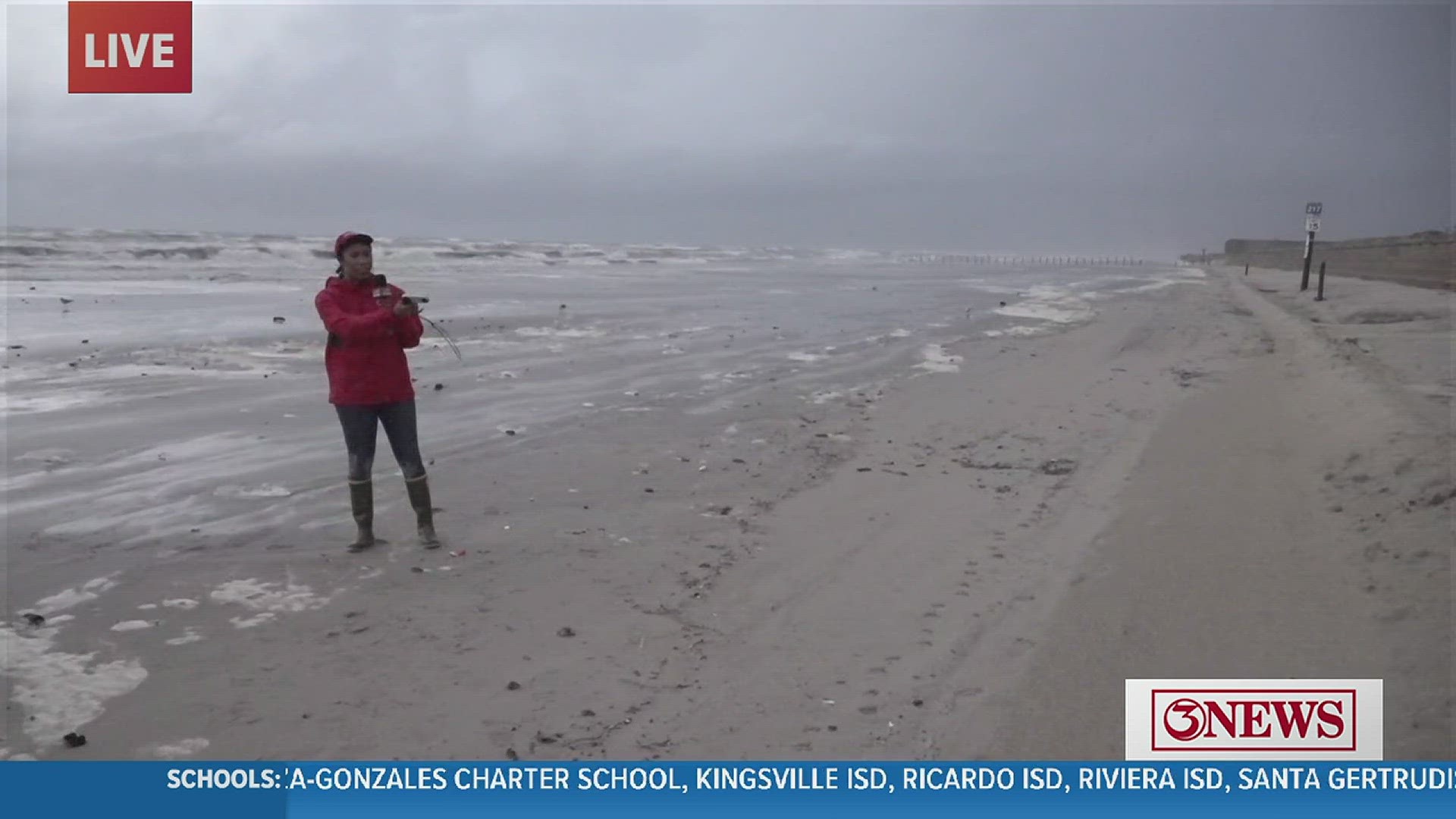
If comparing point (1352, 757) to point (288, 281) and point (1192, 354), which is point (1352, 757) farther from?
point (288, 281)

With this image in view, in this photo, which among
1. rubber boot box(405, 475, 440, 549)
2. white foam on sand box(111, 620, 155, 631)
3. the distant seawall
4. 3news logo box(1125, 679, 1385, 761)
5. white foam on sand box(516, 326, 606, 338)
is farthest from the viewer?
the distant seawall

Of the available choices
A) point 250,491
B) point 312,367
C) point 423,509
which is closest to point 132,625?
point 423,509

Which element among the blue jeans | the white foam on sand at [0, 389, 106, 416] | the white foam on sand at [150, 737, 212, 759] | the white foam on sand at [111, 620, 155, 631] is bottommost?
the white foam on sand at [150, 737, 212, 759]

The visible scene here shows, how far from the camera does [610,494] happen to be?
6988 millimetres

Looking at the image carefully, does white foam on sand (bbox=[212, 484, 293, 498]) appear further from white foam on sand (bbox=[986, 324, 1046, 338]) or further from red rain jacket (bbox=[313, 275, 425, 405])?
white foam on sand (bbox=[986, 324, 1046, 338])

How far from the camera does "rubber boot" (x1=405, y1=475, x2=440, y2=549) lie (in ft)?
18.8

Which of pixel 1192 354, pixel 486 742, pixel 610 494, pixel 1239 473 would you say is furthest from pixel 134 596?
pixel 1192 354

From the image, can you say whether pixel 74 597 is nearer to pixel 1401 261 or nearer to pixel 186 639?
pixel 186 639

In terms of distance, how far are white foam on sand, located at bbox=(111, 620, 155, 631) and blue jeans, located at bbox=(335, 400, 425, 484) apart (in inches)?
51.2

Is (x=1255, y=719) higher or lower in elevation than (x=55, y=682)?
higher

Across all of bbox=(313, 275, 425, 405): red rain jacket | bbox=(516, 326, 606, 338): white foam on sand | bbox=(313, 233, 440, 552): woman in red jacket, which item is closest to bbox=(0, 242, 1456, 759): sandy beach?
bbox=(313, 233, 440, 552): woman in red jacket

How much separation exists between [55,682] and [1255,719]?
468cm

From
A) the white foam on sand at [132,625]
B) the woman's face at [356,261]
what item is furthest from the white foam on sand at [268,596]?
the woman's face at [356,261]

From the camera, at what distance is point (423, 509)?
577 cm
